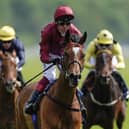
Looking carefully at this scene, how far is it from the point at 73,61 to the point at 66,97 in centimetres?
76

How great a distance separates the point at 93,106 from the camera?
14.9 meters

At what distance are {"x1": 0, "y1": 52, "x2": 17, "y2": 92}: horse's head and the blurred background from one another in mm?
56981

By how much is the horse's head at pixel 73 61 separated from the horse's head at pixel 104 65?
353 cm

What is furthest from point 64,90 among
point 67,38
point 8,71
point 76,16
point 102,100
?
point 76,16

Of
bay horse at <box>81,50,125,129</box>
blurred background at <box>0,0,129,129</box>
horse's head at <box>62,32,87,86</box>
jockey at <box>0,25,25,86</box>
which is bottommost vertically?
blurred background at <box>0,0,129,129</box>

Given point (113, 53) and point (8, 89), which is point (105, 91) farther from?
point (8, 89)

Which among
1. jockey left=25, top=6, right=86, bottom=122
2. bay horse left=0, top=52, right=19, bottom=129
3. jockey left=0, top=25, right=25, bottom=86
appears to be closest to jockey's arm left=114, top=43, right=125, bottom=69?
jockey left=0, top=25, right=25, bottom=86

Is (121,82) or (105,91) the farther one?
(121,82)

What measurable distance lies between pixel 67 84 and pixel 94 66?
433 centimetres

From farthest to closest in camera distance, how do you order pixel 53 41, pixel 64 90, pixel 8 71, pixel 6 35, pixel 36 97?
1. pixel 6 35
2. pixel 8 71
3. pixel 36 97
4. pixel 53 41
5. pixel 64 90

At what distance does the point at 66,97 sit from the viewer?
10805mm

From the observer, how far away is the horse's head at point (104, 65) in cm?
1411

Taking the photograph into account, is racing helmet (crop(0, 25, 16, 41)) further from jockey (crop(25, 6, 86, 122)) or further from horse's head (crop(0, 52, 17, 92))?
jockey (crop(25, 6, 86, 122))

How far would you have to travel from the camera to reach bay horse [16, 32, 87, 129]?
1023 cm
